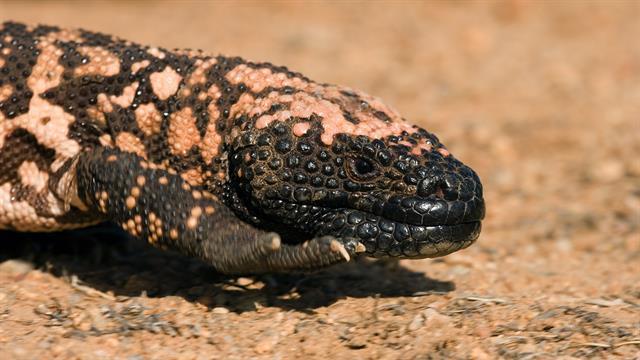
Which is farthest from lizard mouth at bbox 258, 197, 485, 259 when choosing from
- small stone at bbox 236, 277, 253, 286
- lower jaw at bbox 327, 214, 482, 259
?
small stone at bbox 236, 277, 253, 286

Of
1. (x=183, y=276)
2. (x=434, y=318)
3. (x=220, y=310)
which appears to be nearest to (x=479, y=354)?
(x=434, y=318)

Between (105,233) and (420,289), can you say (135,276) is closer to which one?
(105,233)

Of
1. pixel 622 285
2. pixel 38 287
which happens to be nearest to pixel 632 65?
pixel 622 285

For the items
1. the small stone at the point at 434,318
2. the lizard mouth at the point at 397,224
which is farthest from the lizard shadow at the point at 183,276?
the lizard mouth at the point at 397,224

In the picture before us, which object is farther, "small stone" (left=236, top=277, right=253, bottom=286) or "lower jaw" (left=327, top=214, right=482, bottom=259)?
"small stone" (left=236, top=277, right=253, bottom=286)

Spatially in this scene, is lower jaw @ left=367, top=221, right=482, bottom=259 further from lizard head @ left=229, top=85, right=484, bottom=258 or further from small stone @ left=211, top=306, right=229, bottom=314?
small stone @ left=211, top=306, right=229, bottom=314

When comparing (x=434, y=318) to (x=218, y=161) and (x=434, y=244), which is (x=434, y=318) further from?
(x=218, y=161)

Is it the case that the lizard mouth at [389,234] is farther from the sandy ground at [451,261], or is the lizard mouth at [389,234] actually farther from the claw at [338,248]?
the sandy ground at [451,261]
